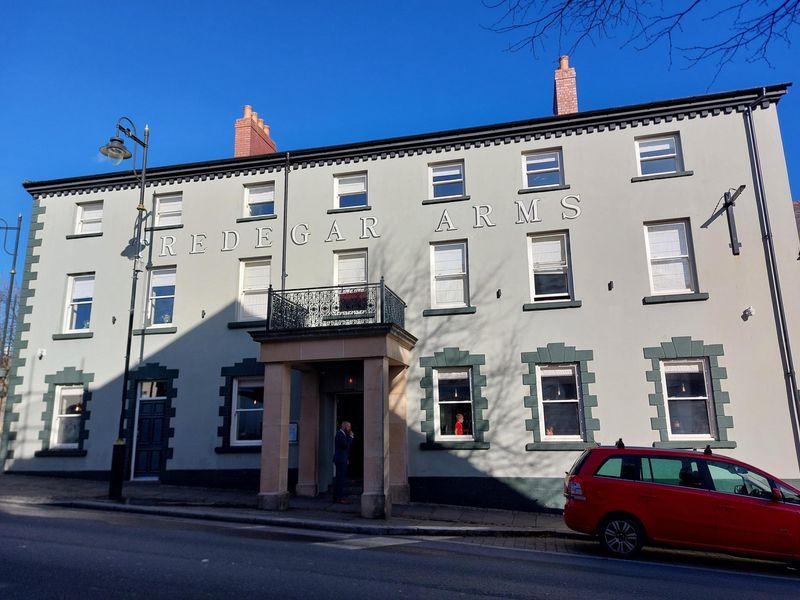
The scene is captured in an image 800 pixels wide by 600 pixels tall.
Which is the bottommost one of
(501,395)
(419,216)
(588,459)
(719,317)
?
(588,459)

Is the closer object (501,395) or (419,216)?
(501,395)

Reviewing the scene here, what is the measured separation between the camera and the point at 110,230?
18.6 meters

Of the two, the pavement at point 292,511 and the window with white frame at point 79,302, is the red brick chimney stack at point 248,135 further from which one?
the pavement at point 292,511

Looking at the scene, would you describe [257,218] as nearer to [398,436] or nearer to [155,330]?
[155,330]

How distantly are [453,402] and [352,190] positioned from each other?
22.5 feet

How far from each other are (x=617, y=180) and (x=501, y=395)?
639 centimetres

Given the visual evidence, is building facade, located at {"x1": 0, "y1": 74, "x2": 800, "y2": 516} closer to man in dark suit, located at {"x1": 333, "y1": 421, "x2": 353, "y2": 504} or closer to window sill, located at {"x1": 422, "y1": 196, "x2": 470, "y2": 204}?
window sill, located at {"x1": 422, "y1": 196, "x2": 470, "y2": 204}

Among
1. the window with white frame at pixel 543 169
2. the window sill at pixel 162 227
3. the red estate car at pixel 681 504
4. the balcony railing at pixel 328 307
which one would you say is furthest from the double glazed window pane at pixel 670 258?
the window sill at pixel 162 227

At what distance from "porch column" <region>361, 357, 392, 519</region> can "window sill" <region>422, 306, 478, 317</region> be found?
278 centimetres

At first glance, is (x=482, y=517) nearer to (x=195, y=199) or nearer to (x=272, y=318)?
(x=272, y=318)

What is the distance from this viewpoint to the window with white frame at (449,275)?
637 inches

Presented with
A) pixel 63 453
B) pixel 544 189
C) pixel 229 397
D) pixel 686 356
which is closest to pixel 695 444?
pixel 686 356

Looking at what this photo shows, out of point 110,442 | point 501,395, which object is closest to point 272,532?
point 501,395

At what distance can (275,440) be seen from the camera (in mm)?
13688
